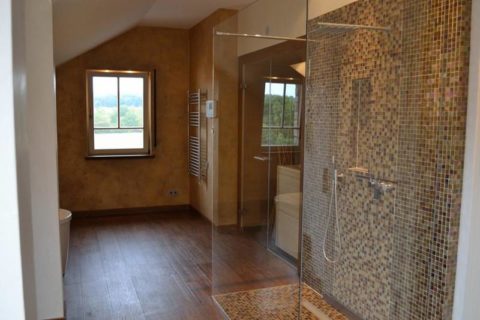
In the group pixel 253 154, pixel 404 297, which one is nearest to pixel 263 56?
pixel 253 154

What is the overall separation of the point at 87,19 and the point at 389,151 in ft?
8.80

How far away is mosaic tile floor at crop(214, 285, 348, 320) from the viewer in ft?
9.96

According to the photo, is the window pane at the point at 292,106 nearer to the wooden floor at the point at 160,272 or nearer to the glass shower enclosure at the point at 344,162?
the glass shower enclosure at the point at 344,162

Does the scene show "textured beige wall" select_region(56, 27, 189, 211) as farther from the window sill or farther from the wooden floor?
the wooden floor

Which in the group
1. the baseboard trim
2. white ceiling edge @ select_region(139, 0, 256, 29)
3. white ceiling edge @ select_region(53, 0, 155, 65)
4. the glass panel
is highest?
white ceiling edge @ select_region(139, 0, 256, 29)

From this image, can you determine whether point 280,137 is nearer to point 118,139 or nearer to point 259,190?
point 259,190

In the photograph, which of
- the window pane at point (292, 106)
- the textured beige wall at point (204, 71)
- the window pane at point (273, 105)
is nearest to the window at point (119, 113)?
the textured beige wall at point (204, 71)

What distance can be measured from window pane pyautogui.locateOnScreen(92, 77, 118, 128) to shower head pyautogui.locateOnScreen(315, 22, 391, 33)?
367 centimetres

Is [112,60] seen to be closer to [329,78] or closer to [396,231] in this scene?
[329,78]

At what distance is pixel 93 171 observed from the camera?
19.3ft

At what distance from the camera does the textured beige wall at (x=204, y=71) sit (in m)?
5.14

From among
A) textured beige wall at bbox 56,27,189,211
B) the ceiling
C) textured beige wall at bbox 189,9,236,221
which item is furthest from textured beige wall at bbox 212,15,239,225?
textured beige wall at bbox 56,27,189,211

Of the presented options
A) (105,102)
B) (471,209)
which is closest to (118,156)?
(105,102)

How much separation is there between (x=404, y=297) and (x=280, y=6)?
261 centimetres
